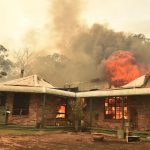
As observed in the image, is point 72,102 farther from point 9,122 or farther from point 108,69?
point 108,69

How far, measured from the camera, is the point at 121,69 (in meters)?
39.6

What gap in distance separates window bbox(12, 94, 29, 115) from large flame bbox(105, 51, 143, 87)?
17.2 metres

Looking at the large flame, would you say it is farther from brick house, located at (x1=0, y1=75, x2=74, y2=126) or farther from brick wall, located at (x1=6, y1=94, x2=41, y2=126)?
brick wall, located at (x1=6, y1=94, x2=41, y2=126)

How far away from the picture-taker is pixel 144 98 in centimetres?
1995

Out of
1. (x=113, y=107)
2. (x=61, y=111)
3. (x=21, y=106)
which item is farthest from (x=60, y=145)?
(x=61, y=111)

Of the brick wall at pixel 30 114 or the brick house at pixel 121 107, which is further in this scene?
the brick wall at pixel 30 114

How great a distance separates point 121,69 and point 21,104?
2119 cm

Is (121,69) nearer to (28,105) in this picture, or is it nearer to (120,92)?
(120,92)

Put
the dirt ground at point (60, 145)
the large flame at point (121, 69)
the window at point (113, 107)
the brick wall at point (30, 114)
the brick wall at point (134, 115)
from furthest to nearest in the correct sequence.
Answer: the large flame at point (121, 69), the window at point (113, 107), the brick wall at point (30, 114), the brick wall at point (134, 115), the dirt ground at point (60, 145)

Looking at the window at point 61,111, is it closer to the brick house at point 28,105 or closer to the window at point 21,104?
the brick house at point 28,105

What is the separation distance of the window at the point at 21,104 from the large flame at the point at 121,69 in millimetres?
17182

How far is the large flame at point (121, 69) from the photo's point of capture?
3725cm

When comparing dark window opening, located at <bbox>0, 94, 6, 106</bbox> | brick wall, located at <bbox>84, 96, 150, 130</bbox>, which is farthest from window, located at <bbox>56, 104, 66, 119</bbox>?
dark window opening, located at <bbox>0, 94, 6, 106</bbox>

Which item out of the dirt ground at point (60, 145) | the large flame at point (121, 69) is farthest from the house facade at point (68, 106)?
the large flame at point (121, 69)
